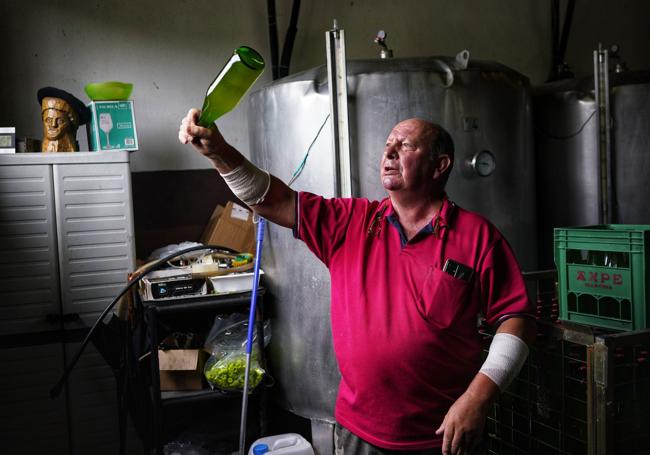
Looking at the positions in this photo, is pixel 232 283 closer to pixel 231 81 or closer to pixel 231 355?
pixel 231 355

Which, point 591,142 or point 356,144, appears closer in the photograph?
point 356,144

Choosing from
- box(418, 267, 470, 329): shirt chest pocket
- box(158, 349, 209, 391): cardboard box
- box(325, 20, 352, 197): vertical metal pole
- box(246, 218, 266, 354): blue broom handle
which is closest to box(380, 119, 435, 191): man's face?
box(418, 267, 470, 329): shirt chest pocket

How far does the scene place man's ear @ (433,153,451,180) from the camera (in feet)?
5.78

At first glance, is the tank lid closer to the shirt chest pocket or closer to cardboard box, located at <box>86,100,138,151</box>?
cardboard box, located at <box>86,100,138,151</box>

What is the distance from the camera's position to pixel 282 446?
112 inches

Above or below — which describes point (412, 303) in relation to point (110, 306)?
above

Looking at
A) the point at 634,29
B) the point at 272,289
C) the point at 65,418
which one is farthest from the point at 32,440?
the point at 634,29

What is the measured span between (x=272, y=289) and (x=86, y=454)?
123cm

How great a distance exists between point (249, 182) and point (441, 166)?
0.56m

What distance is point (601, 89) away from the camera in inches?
132

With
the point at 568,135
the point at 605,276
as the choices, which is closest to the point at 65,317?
the point at 605,276

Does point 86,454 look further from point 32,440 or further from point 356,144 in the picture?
point 356,144

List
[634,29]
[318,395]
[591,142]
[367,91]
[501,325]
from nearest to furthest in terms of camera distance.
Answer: [501,325]
[367,91]
[318,395]
[591,142]
[634,29]

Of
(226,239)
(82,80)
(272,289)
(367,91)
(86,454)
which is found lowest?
(86,454)
